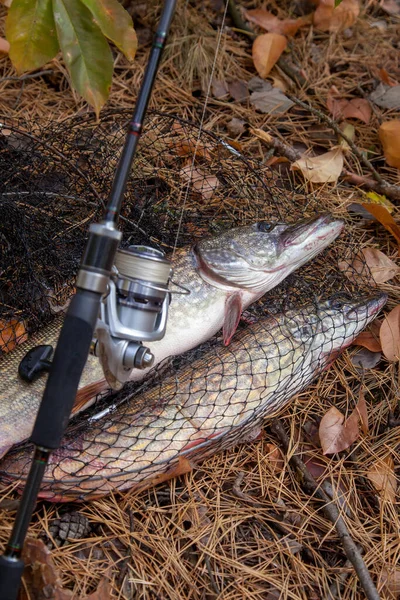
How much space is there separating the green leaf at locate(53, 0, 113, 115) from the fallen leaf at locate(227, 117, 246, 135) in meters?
1.66

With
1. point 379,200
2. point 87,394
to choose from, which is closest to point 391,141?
point 379,200

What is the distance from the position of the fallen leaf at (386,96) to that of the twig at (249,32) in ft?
1.65

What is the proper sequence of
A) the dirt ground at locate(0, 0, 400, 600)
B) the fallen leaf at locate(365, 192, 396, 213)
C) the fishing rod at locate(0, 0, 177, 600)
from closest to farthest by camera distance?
the fishing rod at locate(0, 0, 177, 600) → the dirt ground at locate(0, 0, 400, 600) → the fallen leaf at locate(365, 192, 396, 213)

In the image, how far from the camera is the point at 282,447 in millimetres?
3014

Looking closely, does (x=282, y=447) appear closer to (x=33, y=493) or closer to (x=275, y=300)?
(x=275, y=300)

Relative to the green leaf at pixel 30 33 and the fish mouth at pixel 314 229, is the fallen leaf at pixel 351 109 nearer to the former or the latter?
the fish mouth at pixel 314 229

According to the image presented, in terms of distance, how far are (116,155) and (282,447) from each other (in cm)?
180

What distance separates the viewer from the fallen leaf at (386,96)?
175 inches

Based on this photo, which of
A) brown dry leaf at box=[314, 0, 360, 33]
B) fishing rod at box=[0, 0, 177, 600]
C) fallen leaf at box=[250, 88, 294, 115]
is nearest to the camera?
fishing rod at box=[0, 0, 177, 600]

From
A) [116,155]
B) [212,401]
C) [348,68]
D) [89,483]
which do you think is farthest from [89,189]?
[348,68]

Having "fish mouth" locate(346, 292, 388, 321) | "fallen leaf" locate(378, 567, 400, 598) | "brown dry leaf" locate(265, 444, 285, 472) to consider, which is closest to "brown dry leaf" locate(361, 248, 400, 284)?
"fish mouth" locate(346, 292, 388, 321)

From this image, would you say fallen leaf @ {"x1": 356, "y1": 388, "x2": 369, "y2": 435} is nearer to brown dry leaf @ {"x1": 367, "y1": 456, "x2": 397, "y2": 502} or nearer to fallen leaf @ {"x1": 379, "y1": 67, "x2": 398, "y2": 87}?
brown dry leaf @ {"x1": 367, "y1": 456, "x2": 397, "y2": 502}

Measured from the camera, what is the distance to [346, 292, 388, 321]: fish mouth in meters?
3.25

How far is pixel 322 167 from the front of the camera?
3963 mm
